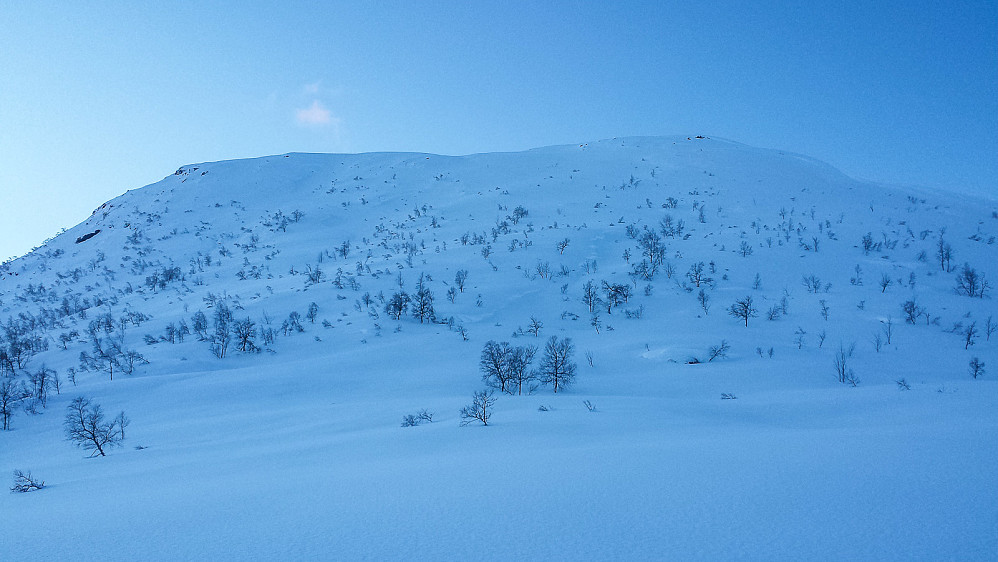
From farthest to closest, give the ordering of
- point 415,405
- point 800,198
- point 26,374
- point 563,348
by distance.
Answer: point 800,198 < point 26,374 < point 563,348 < point 415,405

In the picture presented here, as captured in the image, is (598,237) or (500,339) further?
(598,237)

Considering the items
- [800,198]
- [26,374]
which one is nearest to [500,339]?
[26,374]

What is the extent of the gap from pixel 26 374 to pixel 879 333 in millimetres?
24946

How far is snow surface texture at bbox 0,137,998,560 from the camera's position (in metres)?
3.09

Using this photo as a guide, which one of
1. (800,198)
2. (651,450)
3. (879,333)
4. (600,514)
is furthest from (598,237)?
(600,514)

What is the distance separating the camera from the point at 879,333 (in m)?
13.7

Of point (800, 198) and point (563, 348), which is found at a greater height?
point (800, 198)

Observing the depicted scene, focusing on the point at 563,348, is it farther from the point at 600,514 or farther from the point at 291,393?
the point at 600,514

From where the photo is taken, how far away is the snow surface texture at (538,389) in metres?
3.09

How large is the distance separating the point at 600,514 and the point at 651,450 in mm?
1725

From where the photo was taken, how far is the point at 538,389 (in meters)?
10.9

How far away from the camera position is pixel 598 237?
2308 cm

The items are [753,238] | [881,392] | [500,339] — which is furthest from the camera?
[753,238]

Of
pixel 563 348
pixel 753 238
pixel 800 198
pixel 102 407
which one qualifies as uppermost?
pixel 800 198
